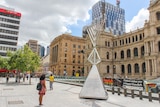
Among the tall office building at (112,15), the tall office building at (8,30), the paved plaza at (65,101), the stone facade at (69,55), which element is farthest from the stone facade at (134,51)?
the tall office building at (112,15)

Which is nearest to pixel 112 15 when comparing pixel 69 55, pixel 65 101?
pixel 69 55

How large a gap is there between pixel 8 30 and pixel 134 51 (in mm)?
51089

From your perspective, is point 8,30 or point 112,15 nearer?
point 8,30

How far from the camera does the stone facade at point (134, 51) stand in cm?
4478

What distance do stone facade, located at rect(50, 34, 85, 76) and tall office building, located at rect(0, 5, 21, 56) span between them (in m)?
22.7

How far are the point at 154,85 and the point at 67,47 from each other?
6865cm

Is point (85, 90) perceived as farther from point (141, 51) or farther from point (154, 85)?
point (141, 51)

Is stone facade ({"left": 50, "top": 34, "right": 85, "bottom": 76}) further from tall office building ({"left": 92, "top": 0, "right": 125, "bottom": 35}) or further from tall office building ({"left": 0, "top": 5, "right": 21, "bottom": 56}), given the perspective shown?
tall office building ({"left": 92, "top": 0, "right": 125, "bottom": 35})

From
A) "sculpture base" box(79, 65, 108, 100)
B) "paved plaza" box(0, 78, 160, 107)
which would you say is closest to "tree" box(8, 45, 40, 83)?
"paved plaza" box(0, 78, 160, 107)

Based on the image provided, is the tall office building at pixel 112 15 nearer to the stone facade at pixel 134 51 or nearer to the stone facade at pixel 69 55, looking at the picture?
the stone facade at pixel 69 55

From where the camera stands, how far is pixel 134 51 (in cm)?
5575

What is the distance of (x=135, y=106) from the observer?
35.5 feet

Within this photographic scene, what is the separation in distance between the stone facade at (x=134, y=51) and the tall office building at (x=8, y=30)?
104 feet

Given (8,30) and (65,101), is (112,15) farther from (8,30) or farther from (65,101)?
(65,101)
